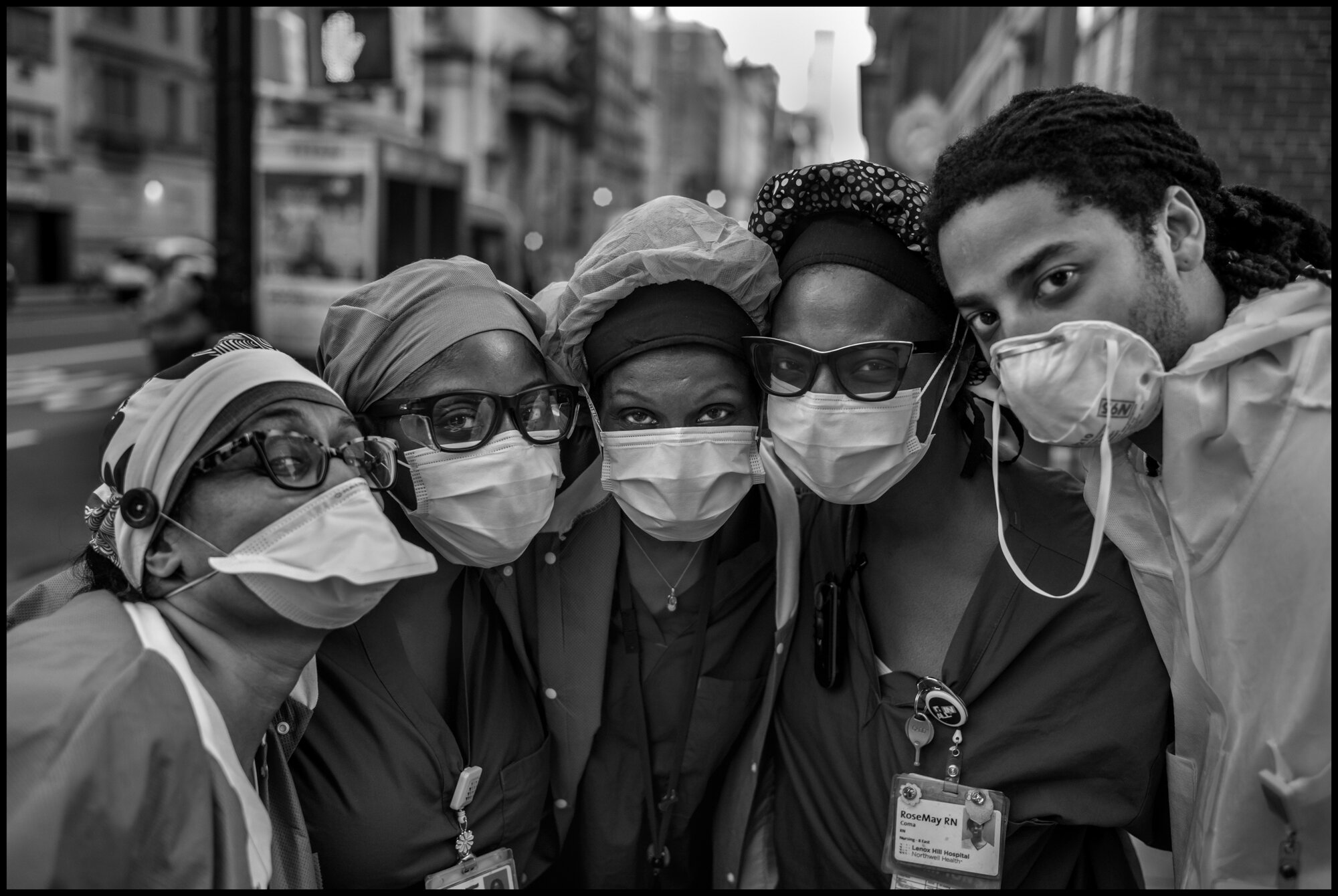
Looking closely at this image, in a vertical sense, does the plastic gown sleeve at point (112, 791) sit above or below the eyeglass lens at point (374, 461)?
below

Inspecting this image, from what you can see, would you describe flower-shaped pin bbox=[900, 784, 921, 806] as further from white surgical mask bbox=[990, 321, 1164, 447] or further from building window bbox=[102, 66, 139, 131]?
building window bbox=[102, 66, 139, 131]

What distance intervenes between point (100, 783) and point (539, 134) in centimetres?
5337

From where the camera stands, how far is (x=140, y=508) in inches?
74.6

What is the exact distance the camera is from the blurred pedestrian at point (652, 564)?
2523 millimetres

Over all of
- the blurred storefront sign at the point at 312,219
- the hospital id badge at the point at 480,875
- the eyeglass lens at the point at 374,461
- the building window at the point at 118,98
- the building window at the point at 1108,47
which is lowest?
the hospital id badge at the point at 480,875

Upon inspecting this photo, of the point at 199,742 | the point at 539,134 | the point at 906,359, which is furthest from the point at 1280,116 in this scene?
the point at 539,134

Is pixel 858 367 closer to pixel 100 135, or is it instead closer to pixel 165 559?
pixel 165 559

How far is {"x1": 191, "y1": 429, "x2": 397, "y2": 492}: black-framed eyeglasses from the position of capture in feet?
6.34

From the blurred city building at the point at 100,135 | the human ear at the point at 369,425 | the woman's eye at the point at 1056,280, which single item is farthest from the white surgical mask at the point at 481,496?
the blurred city building at the point at 100,135

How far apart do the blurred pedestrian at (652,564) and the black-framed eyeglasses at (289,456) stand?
0.73 m

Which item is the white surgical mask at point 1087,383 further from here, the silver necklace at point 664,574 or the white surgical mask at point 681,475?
the silver necklace at point 664,574

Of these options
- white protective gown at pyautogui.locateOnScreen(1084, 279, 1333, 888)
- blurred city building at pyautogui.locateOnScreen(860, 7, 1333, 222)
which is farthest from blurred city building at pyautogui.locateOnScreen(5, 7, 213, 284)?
white protective gown at pyautogui.locateOnScreen(1084, 279, 1333, 888)

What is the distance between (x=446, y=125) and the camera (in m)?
43.7

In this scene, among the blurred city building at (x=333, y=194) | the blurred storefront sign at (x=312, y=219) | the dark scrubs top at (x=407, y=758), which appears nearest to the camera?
the dark scrubs top at (x=407, y=758)
